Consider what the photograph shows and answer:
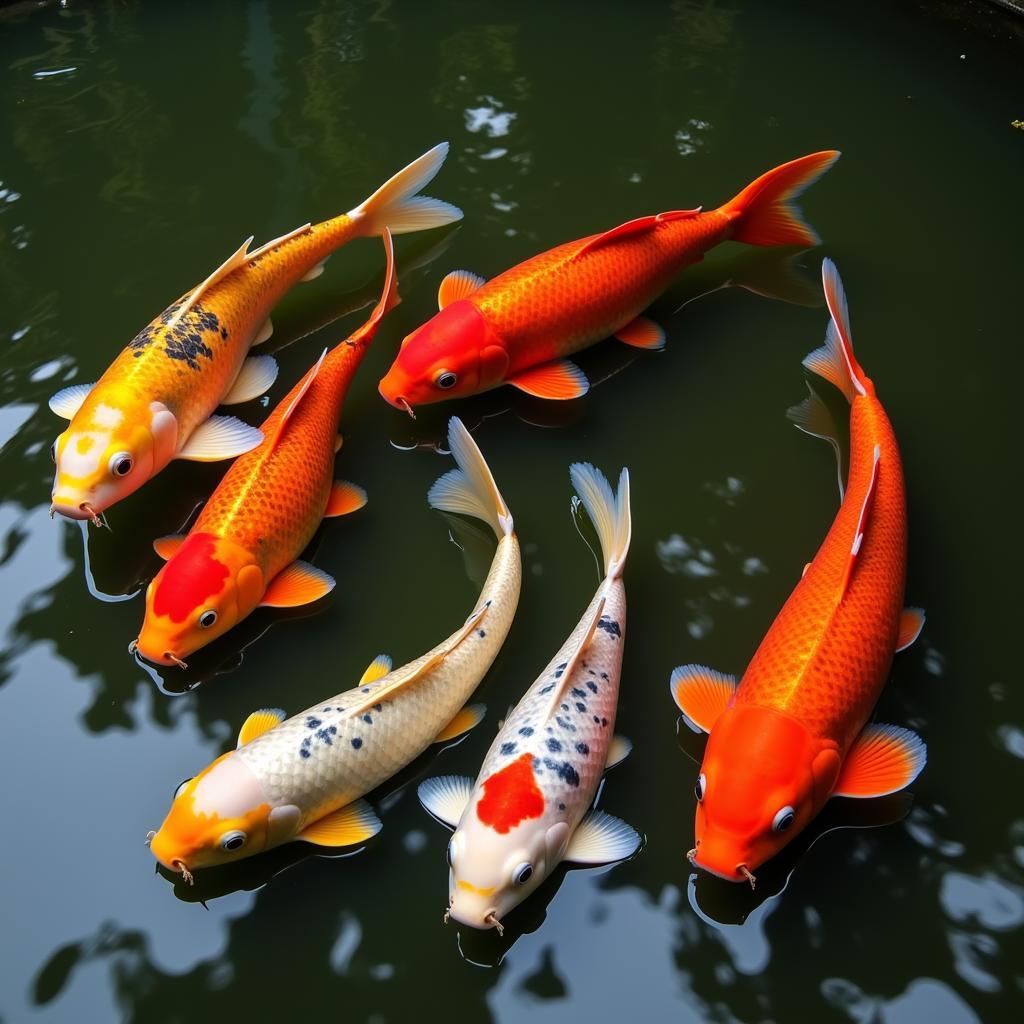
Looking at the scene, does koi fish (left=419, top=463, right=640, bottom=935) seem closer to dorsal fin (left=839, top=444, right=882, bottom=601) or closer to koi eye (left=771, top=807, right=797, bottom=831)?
koi eye (left=771, top=807, right=797, bottom=831)

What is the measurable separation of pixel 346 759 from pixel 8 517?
1.39 metres

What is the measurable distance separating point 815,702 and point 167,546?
1681 millimetres

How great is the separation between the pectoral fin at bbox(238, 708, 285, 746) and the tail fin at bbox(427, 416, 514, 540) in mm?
756

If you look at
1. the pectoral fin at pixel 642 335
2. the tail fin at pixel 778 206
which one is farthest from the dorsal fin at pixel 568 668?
the tail fin at pixel 778 206

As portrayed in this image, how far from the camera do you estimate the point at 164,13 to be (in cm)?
504

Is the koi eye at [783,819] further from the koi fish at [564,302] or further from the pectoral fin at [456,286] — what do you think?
the pectoral fin at [456,286]

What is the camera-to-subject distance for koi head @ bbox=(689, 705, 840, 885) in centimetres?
214

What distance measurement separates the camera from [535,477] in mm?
3166

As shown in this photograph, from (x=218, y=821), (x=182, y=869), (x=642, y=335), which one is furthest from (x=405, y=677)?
(x=642, y=335)

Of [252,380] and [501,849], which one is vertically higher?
[252,380]

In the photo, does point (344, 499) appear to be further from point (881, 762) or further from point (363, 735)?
point (881, 762)

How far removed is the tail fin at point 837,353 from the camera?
9.96ft

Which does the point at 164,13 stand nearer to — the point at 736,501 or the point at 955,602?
the point at 736,501

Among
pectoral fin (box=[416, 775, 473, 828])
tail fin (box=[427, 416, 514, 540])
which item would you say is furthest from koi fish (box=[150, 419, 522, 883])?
tail fin (box=[427, 416, 514, 540])
